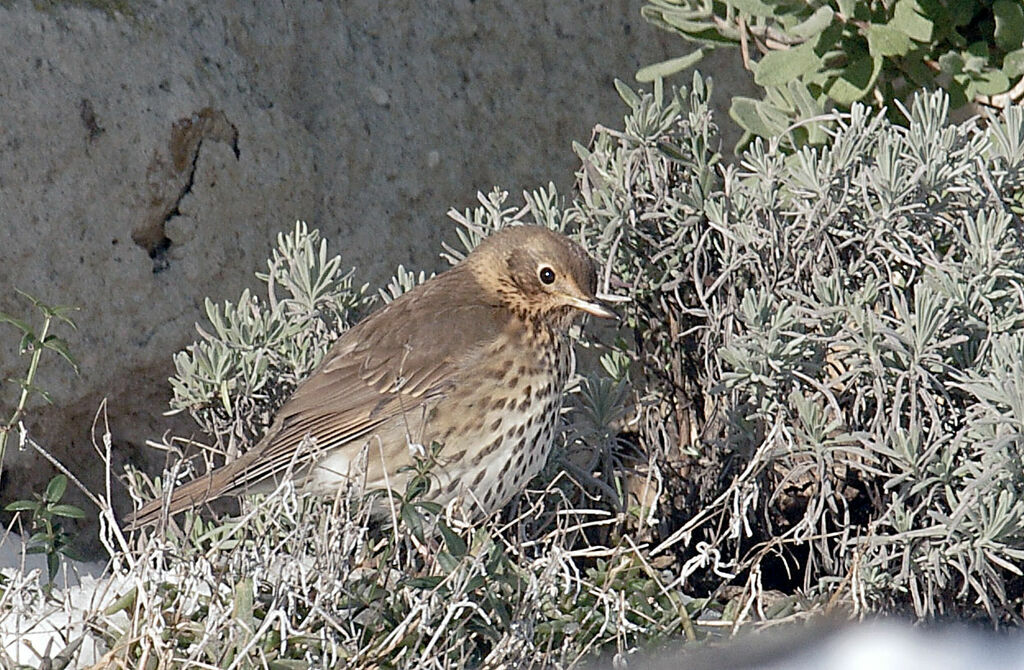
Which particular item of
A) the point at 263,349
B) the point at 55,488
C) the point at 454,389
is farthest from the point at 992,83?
the point at 55,488

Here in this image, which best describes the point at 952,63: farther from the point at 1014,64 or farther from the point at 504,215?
the point at 504,215

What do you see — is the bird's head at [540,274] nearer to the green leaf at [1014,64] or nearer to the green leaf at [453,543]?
the green leaf at [453,543]

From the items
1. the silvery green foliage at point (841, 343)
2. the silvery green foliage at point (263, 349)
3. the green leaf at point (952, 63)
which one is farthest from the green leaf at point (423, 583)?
the green leaf at point (952, 63)

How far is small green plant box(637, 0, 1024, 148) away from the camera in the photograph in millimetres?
4402

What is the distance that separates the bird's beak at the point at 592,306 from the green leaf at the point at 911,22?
1270 mm

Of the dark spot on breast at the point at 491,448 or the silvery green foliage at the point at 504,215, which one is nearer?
the dark spot on breast at the point at 491,448

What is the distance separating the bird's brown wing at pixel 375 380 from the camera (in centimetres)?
381

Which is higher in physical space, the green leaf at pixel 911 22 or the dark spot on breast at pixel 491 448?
the green leaf at pixel 911 22

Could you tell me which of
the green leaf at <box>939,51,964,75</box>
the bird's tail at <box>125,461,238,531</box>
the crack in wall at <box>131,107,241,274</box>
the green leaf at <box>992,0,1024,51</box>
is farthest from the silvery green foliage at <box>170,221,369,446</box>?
the green leaf at <box>992,0,1024,51</box>

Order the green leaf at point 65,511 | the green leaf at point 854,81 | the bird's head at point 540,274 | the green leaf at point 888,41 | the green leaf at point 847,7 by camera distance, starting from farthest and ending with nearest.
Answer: the green leaf at point 854,81, the green leaf at point 888,41, the green leaf at point 847,7, the bird's head at point 540,274, the green leaf at point 65,511

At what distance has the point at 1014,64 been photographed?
4449mm

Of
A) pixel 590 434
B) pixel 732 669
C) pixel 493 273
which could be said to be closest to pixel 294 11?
pixel 493 273

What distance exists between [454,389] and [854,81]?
1571mm

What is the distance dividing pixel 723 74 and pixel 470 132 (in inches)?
40.2
